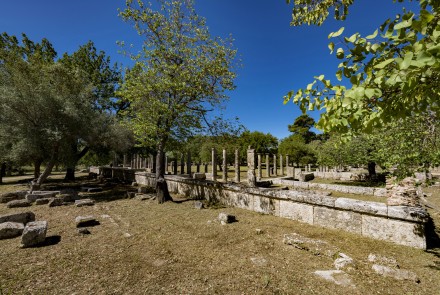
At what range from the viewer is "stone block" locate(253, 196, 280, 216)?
7543 mm

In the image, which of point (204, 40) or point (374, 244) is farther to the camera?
point (204, 40)

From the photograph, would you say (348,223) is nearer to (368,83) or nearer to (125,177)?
(368,83)

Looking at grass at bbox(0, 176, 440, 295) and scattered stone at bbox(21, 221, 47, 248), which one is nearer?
grass at bbox(0, 176, 440, 295)

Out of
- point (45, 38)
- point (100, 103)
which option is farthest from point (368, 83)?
point (45, 38)

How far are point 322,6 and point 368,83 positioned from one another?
3.21 metres

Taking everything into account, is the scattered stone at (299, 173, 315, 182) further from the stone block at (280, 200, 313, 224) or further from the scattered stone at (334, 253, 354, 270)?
the scattered stone at (334, 253, 354, 270)

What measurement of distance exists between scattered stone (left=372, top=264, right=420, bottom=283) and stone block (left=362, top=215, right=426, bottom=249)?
5.25ft

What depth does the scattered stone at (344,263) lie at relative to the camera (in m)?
4.02

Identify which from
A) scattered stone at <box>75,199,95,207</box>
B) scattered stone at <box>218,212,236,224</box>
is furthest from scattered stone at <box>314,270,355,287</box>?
scattered stone at <box>75,199,95,207</box>

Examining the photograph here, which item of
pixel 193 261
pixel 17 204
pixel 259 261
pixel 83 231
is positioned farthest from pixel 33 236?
pixel 17 204

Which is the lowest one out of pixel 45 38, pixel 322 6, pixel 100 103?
pixel 322 6

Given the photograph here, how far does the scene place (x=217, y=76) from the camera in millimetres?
9594

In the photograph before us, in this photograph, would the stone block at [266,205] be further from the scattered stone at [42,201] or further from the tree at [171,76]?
the scattered stone at [42,201]

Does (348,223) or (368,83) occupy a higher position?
(368,83)
